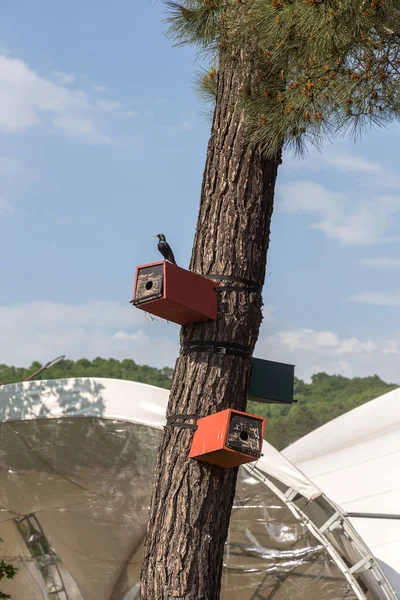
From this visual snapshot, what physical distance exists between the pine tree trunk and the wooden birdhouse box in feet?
0.29

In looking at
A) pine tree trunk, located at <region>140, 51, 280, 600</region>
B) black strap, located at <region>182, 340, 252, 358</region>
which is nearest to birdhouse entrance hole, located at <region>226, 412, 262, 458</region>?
pine tree trunk, located at <region>140, 51, 280, 600</region>

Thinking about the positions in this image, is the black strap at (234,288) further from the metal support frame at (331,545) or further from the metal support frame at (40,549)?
the metal support frame at (40,549)

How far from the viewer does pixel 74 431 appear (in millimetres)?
5703

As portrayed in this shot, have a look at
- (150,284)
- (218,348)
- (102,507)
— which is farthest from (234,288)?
(102,507)

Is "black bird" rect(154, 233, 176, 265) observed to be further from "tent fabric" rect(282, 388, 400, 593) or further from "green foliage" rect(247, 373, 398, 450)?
"green foliage" rect(247, 373, 398, 450)

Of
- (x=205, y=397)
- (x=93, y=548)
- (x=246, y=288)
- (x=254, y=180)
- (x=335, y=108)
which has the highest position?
(x=335, y=108)

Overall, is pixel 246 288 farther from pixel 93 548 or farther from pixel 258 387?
pixel 93 548

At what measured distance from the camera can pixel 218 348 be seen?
3.50 metres

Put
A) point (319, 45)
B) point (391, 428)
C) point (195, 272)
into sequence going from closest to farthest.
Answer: point (319, 45) → point (195, 272) → point (391, 428)

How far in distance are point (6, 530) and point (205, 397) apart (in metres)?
3.06

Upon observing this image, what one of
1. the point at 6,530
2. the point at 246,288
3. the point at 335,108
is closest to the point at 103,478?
the point at 6,530

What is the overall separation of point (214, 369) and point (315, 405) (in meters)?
36.6

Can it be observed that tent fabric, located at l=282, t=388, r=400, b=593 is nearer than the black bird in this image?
No

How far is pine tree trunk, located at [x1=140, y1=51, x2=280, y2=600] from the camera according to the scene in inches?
130
